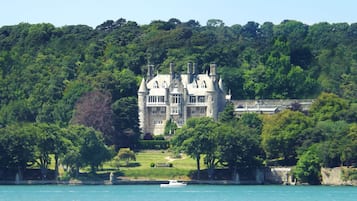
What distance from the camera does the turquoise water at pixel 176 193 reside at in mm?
119125

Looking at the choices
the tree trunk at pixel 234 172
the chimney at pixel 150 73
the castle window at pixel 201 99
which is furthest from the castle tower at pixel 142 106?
the tree trunk at pixel 234 172

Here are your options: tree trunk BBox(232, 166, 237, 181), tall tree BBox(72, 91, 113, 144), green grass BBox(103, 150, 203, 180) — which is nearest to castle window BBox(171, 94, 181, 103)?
tall tree BBox(72, 91, 113, 144)

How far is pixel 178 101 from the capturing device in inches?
6703

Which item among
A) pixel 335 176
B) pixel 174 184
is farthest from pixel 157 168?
pixel 335 176

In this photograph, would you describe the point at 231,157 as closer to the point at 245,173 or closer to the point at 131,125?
the point at 245,173

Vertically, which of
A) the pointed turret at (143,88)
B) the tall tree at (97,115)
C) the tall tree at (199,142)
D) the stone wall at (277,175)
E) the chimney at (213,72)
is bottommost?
the stone wall at (277,175)

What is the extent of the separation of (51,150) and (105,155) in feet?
14.6

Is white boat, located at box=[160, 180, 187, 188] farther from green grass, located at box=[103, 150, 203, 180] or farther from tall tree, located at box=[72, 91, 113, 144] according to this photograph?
tall tree, located at box=[72, 91, 113, 144]

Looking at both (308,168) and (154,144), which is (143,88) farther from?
(308,168)

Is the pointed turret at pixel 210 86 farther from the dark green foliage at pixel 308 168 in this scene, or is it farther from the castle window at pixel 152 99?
the dark green foliage at pixel 308 168

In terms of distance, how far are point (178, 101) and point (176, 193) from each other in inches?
1706

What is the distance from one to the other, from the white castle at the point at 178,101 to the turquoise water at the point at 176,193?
29243 millimetres

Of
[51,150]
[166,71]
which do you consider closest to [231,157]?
[51,150]

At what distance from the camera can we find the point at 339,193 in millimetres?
126562
